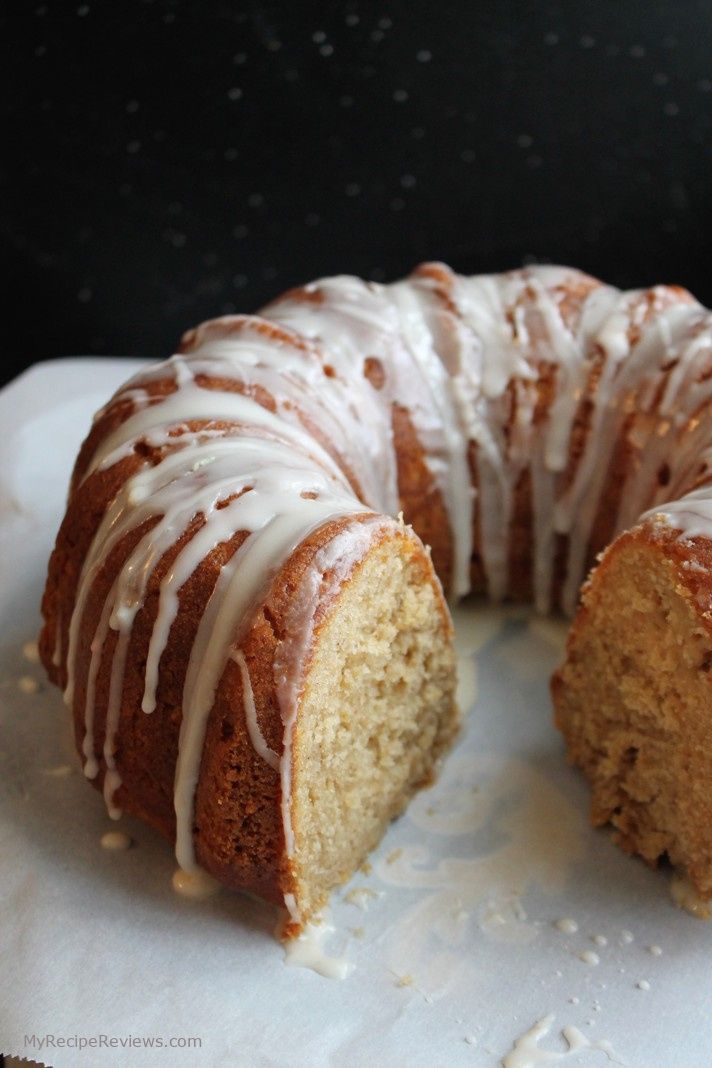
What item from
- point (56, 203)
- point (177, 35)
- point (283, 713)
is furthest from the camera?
point (56, 203)

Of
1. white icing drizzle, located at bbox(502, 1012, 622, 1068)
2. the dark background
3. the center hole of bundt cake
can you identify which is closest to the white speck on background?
the center hole of bundt cake

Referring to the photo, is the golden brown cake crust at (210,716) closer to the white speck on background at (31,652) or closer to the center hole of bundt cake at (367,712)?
the center hole of bundt cake at (367,712)

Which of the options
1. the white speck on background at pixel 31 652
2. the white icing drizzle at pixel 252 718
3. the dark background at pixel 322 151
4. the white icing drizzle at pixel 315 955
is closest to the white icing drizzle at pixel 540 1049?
the white icing drizzle at pixel 315 955

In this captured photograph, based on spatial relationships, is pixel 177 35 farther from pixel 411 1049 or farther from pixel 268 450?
pixel 411 1049

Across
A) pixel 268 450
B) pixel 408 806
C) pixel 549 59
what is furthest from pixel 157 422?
pixel 549 59

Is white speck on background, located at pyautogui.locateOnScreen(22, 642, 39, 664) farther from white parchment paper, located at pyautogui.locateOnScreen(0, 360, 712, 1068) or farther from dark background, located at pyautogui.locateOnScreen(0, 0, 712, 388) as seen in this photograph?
dark background, located at pyautogui.locateOnScreen(0, 0, 712, 388)
